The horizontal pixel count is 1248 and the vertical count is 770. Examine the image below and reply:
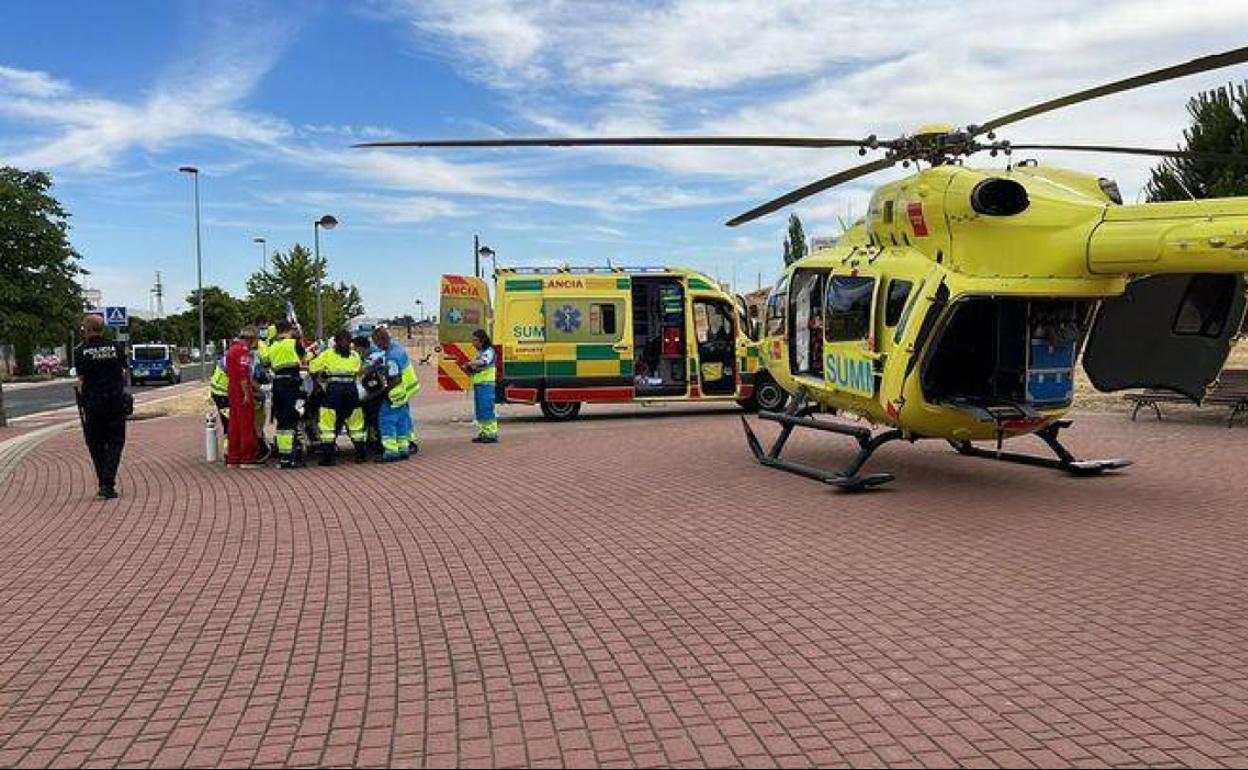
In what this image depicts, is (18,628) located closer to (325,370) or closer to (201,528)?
(201,528)

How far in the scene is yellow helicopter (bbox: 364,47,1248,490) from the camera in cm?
787

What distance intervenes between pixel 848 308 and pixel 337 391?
638 centimetres

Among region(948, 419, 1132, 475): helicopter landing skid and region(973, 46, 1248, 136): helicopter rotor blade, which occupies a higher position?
region(973, 46, 1248, 136): helicopter rotor blade

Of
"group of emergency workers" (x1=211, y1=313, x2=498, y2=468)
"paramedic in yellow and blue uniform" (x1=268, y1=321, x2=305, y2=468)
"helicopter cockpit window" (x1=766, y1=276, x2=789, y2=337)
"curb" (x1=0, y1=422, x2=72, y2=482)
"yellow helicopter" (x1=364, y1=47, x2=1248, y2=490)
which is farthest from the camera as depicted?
"curb" (x1=0, y1=422, x2=72, y2=482)

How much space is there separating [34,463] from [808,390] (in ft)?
33.9

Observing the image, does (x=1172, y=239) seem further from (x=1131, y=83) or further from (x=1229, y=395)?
(x=1229, y=395)

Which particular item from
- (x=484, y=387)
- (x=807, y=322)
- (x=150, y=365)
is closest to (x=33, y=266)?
(x=150, y=365)

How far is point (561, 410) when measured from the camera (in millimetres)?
18438

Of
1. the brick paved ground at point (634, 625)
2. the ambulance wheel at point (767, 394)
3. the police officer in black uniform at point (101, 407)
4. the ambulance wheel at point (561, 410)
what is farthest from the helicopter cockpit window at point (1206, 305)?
the ambulance wheel at point (561, 410)

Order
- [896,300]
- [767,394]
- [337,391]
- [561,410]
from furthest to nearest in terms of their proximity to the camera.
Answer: [561,410] → [767,394] → [337,391] → [896,300]

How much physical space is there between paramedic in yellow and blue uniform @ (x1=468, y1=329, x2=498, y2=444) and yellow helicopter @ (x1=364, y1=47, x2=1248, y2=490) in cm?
562

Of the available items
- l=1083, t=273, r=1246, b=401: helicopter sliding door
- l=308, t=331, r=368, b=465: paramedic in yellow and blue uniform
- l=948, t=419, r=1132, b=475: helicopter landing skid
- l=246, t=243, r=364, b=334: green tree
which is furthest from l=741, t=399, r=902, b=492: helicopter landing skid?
l=246, t=243, r=364, b=334: green tree

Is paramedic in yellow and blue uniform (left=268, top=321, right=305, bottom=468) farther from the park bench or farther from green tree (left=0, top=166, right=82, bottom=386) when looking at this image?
green tree (left=0, top=166, right=82, bottom=386)

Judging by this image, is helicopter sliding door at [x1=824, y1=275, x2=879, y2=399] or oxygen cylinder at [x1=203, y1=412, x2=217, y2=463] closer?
helicopter sliding door at [x1=824, y1=275, x2=879, y2=399]
